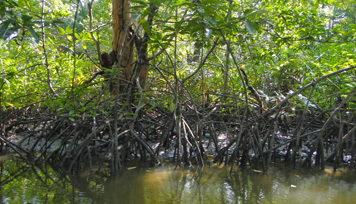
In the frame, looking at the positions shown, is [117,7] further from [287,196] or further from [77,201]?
[287,196]

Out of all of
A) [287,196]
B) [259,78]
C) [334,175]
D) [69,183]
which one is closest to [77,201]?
[69,183]

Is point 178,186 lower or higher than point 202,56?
lower

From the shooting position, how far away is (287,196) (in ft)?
10.9

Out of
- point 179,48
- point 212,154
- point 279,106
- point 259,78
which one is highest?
point 179,48

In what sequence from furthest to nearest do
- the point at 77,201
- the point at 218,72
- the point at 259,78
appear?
the point at 218,72, the point at 259,78, the point at 77,201

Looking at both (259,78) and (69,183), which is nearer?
(69,183)

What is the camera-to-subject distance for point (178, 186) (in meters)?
3.58

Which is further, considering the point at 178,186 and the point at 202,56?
the point at 202,56

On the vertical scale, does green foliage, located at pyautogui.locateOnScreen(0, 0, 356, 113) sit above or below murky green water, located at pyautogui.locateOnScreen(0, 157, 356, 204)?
above

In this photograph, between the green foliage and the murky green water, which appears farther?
the green foliage

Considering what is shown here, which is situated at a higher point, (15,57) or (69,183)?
(15,57)

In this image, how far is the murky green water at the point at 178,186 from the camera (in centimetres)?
317

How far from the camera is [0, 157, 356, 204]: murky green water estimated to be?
317 centimetres

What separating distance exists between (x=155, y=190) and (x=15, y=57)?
9.36 ft
